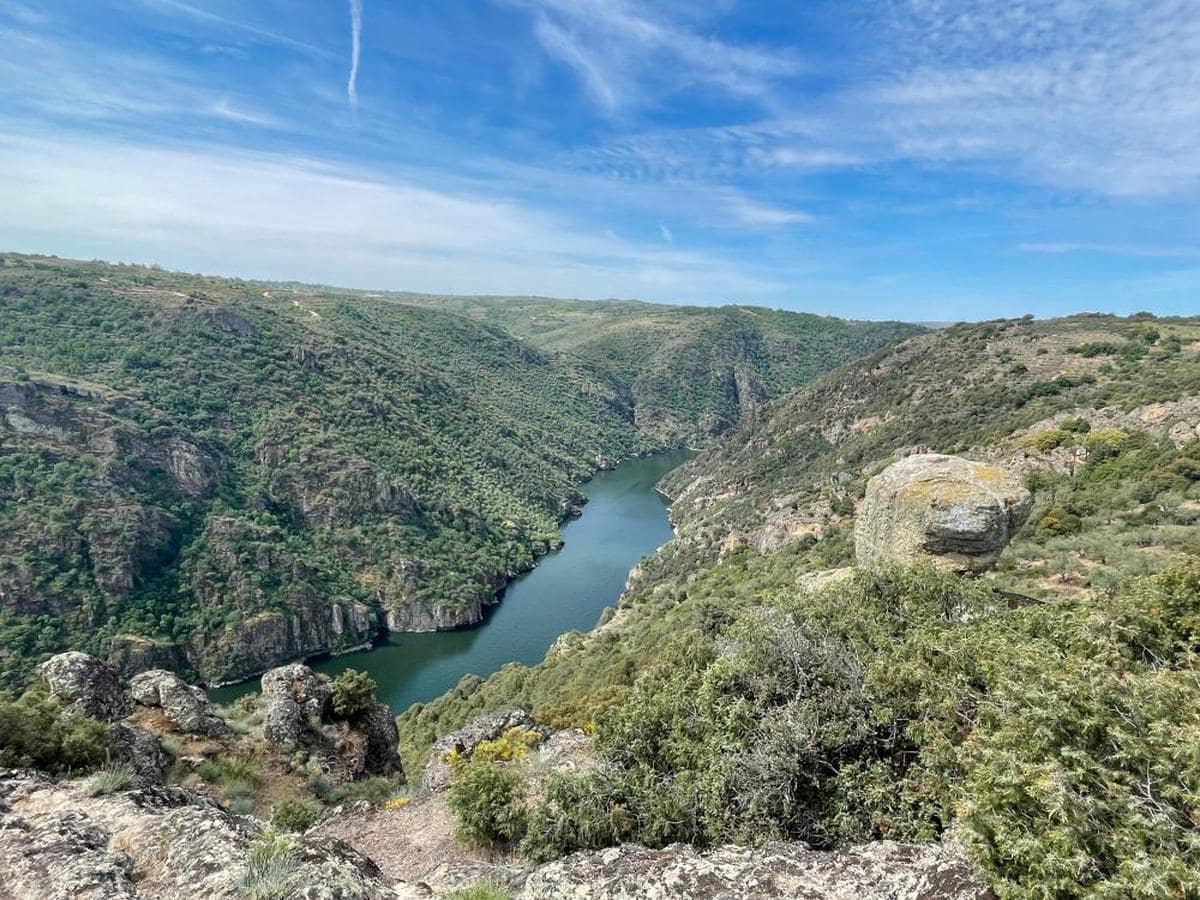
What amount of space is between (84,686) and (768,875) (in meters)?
15.5

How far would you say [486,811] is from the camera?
10914mm

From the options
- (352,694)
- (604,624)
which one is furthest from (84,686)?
(604,624)

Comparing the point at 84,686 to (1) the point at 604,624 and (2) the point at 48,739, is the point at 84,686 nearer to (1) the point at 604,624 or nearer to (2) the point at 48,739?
(2) the point at 48,739

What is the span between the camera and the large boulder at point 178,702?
15.4 m

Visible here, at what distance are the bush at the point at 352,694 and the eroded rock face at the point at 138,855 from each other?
396 inches

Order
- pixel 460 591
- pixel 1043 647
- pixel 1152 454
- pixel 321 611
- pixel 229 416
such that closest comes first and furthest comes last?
pixel 1043 647
pixel 1152 454
pixel 321 611
pixel 460 591
pixel 229 416

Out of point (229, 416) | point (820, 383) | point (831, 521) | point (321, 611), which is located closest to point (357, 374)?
point (229, 416)

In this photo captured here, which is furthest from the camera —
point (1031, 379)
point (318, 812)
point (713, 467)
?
point (713, 467)

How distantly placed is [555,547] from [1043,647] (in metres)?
103

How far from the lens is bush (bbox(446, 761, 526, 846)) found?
10.8 metres

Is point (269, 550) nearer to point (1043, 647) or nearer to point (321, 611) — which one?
point (321, 611)

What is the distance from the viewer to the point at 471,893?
639cm

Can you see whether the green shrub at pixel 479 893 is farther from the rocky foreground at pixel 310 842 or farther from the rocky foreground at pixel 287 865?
the rocky foreground at pixel 310 842

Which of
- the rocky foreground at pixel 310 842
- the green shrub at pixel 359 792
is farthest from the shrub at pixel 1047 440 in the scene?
the green shrub at pixel 359 792
